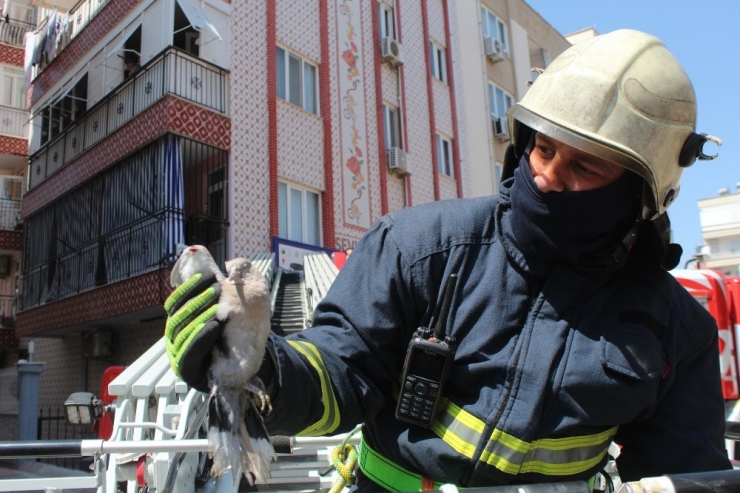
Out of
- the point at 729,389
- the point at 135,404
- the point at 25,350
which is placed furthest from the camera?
the point at 25,350

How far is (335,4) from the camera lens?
1512 cm

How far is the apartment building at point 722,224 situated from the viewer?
2008 inches

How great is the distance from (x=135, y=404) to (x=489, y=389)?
267 centimetres

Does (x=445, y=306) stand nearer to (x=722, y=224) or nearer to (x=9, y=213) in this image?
(x=9, y=213)

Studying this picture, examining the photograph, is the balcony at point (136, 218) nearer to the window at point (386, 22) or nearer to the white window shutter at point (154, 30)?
the white window shutter at point (154, 30)

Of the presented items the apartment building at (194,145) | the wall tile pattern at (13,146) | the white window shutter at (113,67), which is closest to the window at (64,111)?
the apartment building at (194,145)

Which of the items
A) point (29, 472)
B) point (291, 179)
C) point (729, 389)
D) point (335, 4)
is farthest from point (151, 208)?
point (729, 389)

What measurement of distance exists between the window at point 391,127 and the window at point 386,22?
6.56 ft

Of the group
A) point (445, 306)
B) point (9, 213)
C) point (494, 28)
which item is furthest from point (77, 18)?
point (445, 306)

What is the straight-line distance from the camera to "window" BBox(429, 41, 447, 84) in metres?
18.9

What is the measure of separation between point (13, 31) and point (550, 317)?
22.5 m

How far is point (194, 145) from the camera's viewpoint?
1169 centimetres

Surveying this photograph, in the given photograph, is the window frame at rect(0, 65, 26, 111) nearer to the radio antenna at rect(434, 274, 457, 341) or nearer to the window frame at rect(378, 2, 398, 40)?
the window frame at rect(378, 2, 398, 40)

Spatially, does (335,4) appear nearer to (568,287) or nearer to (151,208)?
(151,208)
